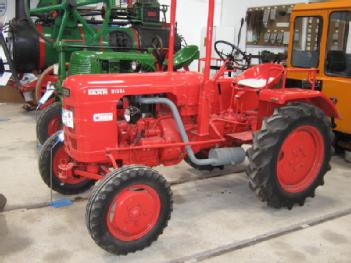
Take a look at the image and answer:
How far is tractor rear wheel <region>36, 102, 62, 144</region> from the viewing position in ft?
14.3

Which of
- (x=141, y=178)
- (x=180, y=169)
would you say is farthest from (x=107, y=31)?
(x=141, y=178)

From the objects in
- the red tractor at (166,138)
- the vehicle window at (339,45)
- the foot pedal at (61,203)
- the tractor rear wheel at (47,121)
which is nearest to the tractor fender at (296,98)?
the red tractor at (166,138)

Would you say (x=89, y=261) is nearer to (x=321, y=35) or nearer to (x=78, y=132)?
(x=78, y=132)

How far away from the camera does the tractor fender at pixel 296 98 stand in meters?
2.99

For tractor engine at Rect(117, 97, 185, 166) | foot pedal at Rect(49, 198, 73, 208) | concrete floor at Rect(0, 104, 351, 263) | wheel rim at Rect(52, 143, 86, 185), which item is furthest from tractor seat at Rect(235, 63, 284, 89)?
foot pedal at Rect(49, 198, 73, 208)

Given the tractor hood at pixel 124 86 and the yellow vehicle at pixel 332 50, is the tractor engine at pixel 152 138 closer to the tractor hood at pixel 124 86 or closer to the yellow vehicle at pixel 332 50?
the tractor hood at pixel 124 86

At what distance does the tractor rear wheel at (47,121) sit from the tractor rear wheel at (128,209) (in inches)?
89.3

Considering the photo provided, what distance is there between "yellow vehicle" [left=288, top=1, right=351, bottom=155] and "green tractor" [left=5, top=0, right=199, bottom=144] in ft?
5.51

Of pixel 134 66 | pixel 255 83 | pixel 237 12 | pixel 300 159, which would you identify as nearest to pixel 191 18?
pixel 237 12

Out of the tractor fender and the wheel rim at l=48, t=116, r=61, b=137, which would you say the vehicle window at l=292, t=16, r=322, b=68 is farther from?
the wheel rim at l=48, t=116, r=61, b=137

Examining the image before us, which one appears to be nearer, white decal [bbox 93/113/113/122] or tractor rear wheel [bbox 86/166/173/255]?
tractor rear wheel [bbox 86/166/173/255]

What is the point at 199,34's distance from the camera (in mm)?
9898

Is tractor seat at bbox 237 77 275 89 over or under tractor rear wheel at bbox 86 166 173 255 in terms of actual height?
over

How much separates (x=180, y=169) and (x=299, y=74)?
5.78 ft
